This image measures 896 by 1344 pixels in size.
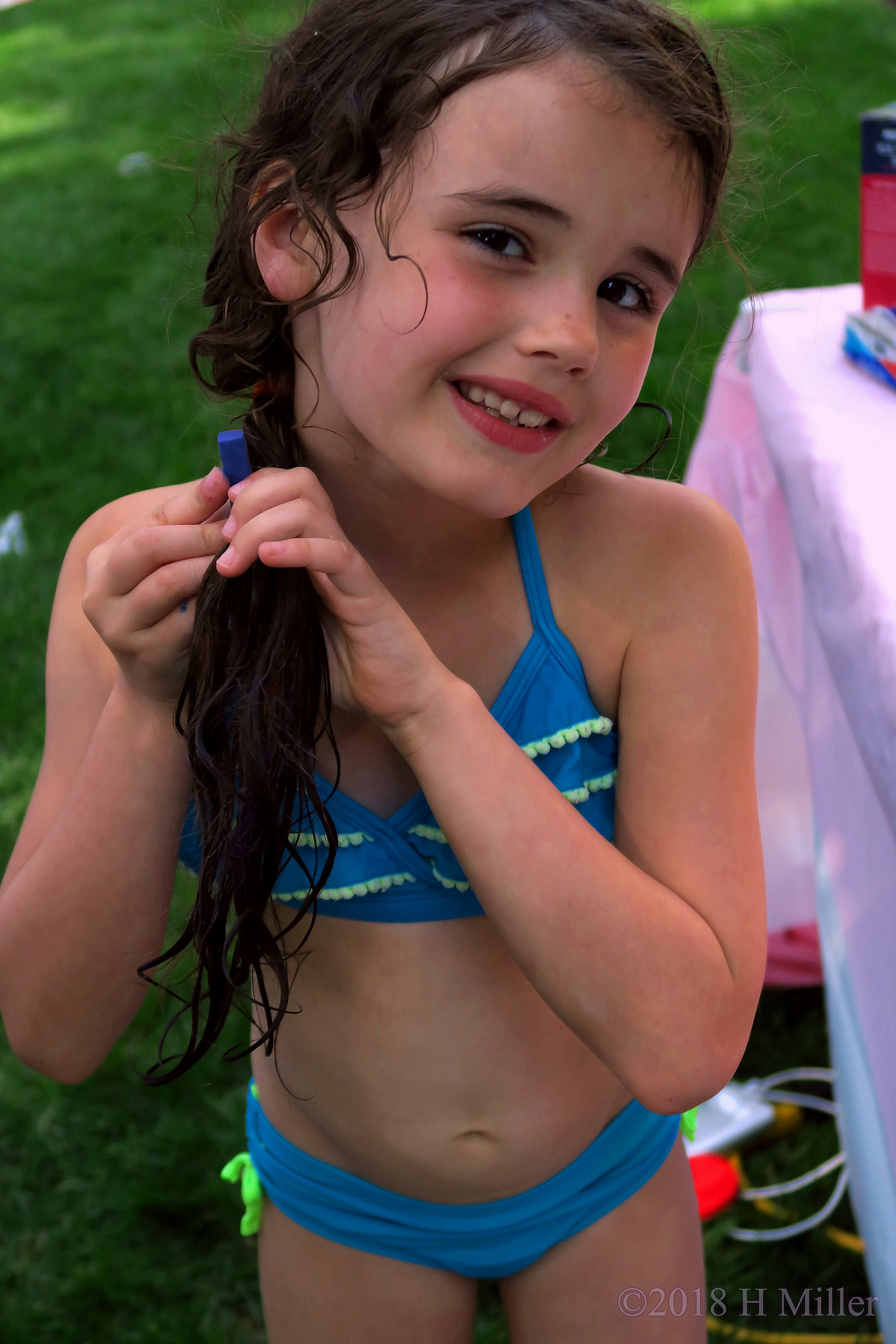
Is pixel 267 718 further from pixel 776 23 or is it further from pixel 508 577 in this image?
pixel 776 23

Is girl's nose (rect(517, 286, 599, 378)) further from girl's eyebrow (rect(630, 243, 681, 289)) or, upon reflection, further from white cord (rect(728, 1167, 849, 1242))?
white cord (rect(728, 1167, 849, 1242))

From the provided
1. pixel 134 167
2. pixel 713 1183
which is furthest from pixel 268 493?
pixel 134 167

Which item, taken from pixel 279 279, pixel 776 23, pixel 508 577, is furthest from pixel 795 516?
pixel 776 23

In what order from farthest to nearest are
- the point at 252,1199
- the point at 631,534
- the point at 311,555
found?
the point at 252,1199, the point at 631,534, the point at 311,555

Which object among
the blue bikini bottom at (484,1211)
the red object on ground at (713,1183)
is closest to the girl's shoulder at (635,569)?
the blue bikini bottom at (484,1211)

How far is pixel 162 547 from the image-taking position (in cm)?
90

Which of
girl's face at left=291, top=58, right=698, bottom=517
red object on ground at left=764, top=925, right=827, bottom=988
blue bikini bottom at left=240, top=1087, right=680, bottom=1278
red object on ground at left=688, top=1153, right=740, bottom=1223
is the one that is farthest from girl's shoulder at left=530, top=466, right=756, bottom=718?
red object on ground at left=764, top=925, right=827, bottom=988

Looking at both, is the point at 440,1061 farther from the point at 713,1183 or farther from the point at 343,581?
the point at 713,1183

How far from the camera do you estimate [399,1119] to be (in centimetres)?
111

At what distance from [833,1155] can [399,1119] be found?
1.03 metres

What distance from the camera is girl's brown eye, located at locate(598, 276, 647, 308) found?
3.03ft

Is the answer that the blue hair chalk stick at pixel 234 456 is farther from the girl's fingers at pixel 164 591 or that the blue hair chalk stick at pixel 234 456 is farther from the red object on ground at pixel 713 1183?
the red object on ground at pixel 713 1183

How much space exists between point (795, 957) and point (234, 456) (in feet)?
5.06

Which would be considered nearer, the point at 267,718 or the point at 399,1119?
A: the point at 267,718
